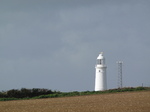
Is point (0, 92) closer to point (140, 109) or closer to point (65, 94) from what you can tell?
point (65, 94)

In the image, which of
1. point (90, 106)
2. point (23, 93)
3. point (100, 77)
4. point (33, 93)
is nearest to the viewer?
point (90, 106)

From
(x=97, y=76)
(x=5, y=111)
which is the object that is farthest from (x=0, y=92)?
(x=5, y=111)

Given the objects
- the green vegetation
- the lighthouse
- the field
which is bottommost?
the field

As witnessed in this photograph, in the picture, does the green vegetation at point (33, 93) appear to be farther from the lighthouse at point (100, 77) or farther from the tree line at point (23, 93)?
the lighthouse at point (100, 77)

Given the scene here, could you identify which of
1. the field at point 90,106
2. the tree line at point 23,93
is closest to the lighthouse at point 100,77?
the tree line at point 23,93

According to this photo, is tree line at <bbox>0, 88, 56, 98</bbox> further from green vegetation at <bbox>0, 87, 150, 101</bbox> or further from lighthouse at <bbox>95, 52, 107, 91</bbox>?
lighthouse at <bbox>95, 52, 107, 91</bbox>

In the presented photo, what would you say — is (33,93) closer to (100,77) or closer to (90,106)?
(100,77)

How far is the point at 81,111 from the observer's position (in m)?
27.5

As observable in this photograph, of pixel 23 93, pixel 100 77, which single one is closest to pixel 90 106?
pixel 23 93

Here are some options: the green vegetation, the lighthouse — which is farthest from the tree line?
the lighthouse

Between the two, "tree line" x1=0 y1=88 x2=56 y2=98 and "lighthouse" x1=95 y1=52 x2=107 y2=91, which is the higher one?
"lighthouse" x1=95 y1=52 x2=107 y2=91

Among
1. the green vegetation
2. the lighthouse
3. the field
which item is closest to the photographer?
the field

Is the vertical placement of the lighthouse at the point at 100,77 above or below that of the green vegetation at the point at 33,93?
above

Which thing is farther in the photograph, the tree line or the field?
the tree line
